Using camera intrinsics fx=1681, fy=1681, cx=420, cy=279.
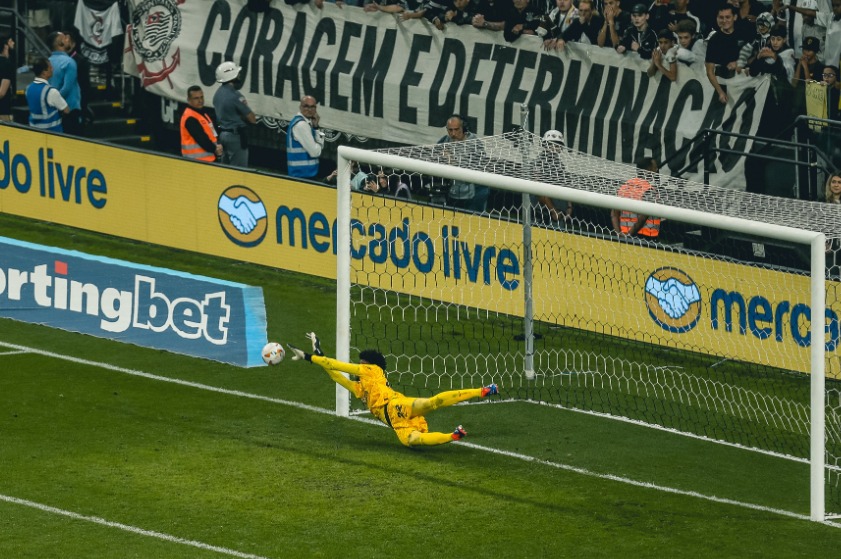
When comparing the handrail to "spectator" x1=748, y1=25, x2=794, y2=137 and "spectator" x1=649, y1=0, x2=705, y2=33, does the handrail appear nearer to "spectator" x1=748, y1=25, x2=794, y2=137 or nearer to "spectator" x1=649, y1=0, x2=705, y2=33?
"spectator" x1=649, y1=0, x2=705, y2=33

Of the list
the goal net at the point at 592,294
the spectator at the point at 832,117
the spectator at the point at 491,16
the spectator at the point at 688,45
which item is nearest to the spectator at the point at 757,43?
the spectator at the point at 688,45

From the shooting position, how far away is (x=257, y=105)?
2622 centimetres

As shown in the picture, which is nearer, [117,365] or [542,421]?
[542,421]

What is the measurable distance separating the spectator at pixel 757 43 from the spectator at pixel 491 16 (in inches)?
140

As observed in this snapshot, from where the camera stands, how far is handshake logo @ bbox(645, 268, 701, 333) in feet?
59.1

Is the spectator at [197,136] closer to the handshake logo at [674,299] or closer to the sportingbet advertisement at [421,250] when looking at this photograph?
the sportingbet advertisement at [421,250]

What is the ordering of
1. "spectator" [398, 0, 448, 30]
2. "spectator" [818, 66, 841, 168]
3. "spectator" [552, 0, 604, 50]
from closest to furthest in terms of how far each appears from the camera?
"spectator" [818, 66, 841, 168] < "spectator" [552, 0, 604, 50] < "spectator" [398, 0, 448, 30]

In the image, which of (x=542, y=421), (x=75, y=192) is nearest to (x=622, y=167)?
(x=542, y=421)

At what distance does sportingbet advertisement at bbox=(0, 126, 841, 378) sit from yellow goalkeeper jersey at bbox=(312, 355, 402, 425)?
417 centimetres

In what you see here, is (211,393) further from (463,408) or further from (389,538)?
(389,538)

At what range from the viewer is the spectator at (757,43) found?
21.7 m

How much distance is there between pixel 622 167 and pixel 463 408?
3167 millimetres

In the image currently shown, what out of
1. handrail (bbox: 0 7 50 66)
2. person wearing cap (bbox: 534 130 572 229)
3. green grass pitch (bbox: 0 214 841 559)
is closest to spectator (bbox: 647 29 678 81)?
person wearing cap (bbox: 534 130 572 229)

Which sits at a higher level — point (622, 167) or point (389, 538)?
point (622, 167)
